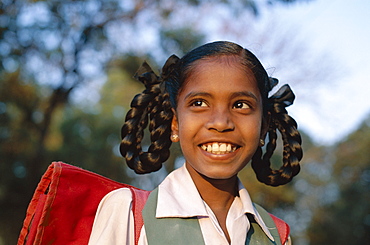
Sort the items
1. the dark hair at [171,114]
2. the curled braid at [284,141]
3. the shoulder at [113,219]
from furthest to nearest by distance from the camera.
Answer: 1. the curled braid at [284,141]
2. the dark hair at [171,114]
3. the shoulder at [113,219]

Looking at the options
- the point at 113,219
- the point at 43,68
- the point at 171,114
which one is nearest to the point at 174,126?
the point at 171,114

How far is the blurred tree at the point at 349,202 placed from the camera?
448 inches

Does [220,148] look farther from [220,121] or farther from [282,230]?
[282,230]

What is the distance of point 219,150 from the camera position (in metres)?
1.41

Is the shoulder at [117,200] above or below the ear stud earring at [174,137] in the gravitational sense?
below

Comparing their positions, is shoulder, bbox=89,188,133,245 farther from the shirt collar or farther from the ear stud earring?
the ear stud earring

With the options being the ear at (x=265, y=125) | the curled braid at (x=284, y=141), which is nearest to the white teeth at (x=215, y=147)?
the ear at (x=265, y=125)

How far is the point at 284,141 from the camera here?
1745 millimetres

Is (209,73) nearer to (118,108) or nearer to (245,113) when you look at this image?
(245,113)

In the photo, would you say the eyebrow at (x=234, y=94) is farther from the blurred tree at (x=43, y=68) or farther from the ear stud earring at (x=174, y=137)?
the blurred tree at (x=43, y=68)

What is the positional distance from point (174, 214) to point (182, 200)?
0.29 feet

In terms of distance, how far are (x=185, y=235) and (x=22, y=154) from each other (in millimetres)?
6644

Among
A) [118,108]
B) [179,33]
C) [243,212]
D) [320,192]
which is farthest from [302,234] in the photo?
[243,212]

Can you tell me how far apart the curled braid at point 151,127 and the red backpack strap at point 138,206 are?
18 cm
